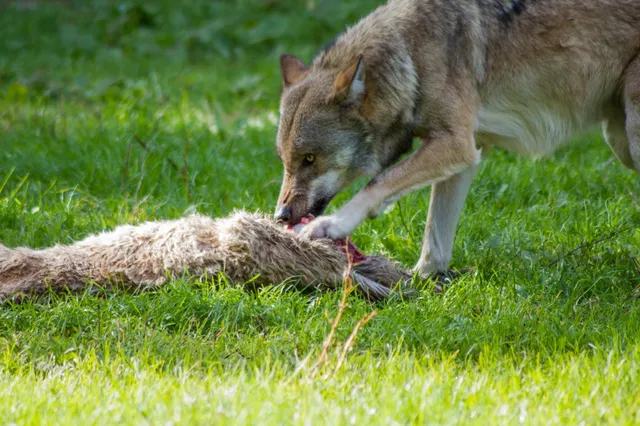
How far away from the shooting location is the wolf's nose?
5.21 m

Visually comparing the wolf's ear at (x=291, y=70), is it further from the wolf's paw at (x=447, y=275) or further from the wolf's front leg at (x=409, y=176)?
the wolf's paw at (x=447, y=275)

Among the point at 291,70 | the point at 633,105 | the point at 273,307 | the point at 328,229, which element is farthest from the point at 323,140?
the point at 633,105

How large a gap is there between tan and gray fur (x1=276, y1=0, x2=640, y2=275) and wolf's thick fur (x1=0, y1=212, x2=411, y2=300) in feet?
1.12

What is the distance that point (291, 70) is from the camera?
5789mm

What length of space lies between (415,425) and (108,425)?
3.68 ft

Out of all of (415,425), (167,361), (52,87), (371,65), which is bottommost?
(52,87)

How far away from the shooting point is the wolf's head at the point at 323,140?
17.3 feet

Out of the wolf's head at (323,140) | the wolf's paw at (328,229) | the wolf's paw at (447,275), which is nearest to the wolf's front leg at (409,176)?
the wolf's paw at (328,229)

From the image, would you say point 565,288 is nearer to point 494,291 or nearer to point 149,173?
point 494,291

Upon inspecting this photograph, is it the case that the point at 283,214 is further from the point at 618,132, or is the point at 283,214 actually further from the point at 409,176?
the point at 618,132

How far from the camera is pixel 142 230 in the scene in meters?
5.03

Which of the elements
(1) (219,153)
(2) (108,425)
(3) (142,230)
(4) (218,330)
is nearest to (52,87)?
(1) (219,153)

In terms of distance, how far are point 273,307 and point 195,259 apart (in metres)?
0.56

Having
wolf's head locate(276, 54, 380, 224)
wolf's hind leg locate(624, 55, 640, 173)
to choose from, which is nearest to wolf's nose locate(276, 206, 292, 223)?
wolf's head locate(276, 54, 380, 224)
